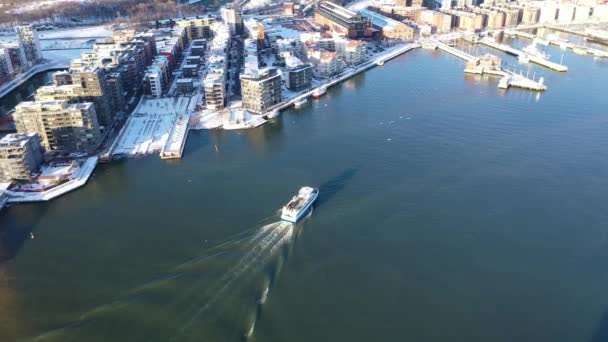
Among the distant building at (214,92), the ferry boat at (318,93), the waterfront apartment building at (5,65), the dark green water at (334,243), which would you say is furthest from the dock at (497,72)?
the waterfront apartment building at (5,65)

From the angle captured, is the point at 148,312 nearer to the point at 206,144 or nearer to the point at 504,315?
the point at 504,315

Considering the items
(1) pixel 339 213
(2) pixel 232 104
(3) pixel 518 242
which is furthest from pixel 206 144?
(3) pixel 518 242

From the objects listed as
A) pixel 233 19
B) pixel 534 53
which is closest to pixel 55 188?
pixel 233 19

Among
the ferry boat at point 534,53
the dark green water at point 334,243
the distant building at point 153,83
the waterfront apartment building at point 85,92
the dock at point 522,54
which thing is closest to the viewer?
the dark green water at point 334,243

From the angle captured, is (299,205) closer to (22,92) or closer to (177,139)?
(177,139)

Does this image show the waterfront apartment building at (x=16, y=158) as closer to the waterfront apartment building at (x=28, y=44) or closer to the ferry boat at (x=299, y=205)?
the ferry boat at (x=299, y=205)

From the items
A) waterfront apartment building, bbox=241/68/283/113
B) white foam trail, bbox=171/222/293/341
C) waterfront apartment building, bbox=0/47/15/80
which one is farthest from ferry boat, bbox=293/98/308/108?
waterfront apartment building, bbox=0/47/15/80
